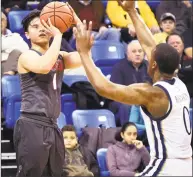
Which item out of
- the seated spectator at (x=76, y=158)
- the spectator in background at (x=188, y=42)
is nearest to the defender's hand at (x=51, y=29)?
the seated spectator at (x=76, y=158)

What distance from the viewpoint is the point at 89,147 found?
7832 mm

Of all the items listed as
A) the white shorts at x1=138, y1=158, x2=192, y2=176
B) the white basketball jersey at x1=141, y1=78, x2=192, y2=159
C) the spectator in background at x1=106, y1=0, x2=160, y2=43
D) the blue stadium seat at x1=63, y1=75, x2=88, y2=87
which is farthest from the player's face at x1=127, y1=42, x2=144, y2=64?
the white shorts at x1=138, y1=158, x2=192, y2=176

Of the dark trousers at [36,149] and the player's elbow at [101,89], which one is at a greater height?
the player's elbow at [101,89]

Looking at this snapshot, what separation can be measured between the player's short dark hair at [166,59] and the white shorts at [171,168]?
22.6 inches

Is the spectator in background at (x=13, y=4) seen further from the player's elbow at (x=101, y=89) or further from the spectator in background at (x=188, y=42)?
the player's elbow at (x=101, y=89)

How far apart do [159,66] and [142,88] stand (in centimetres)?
23

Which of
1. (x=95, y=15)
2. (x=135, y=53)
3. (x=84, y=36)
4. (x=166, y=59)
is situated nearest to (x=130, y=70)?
(x=135, y=53)

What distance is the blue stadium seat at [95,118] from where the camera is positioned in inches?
323

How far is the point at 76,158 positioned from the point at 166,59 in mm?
3153

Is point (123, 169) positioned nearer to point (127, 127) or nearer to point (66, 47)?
point (127, 127)

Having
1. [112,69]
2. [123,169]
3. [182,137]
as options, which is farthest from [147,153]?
[182,137]

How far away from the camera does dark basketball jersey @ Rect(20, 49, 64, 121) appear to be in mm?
5508

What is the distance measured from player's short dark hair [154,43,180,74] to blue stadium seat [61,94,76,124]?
3.85m

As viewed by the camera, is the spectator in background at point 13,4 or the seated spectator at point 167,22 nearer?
the seated spectator at point 167,22
